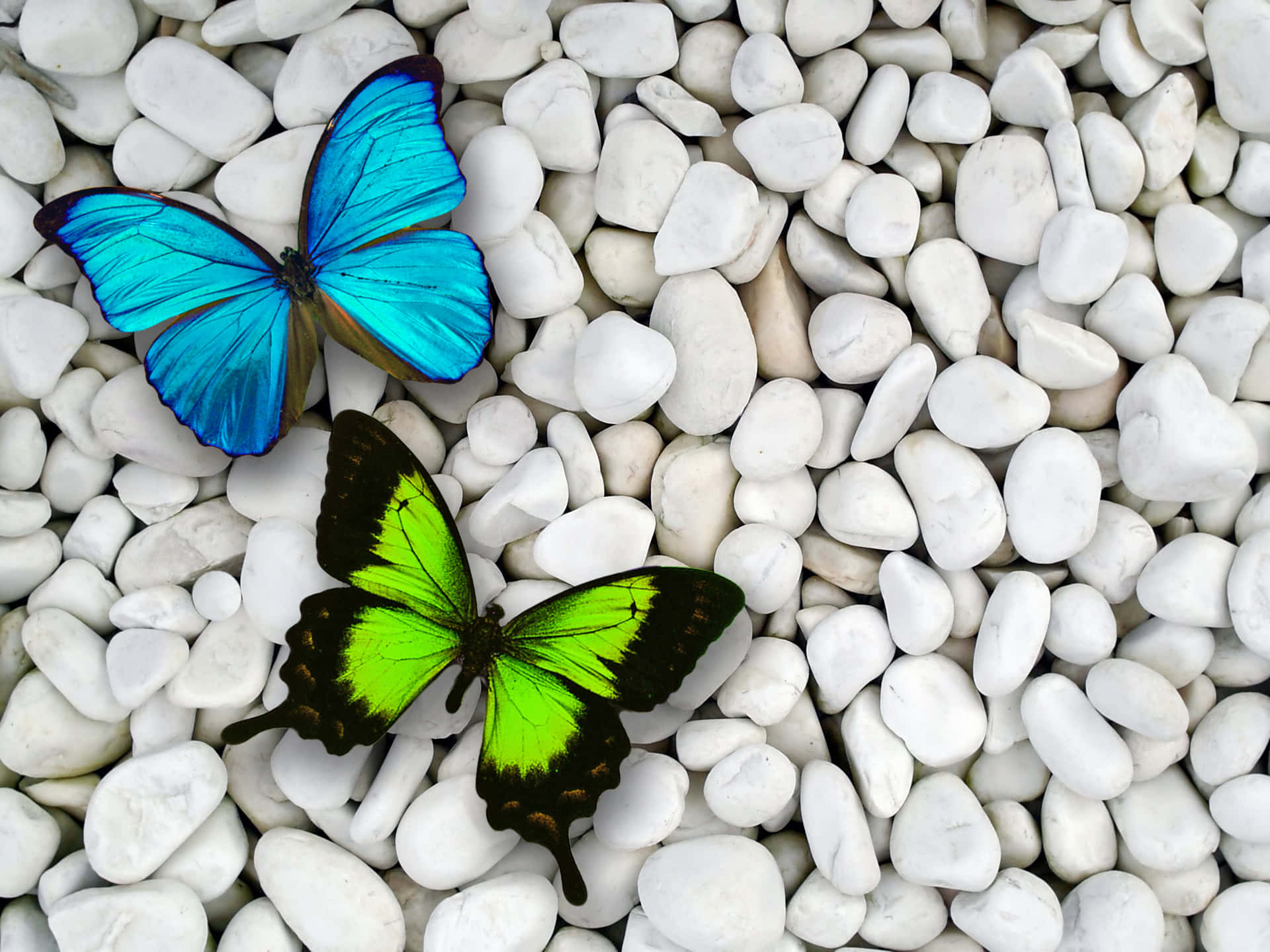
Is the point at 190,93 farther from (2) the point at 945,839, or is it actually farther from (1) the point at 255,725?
(2) the point at 945,839

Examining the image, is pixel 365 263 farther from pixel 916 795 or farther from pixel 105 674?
pixel 916 795

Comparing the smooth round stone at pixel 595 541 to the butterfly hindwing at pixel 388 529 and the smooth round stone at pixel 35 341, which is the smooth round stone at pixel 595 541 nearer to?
the butterfly hindwing at pixel 388 529

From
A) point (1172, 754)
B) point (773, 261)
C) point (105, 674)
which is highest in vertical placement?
point (773, 261)

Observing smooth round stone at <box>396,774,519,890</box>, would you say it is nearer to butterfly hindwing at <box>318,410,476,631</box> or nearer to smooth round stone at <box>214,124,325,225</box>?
butterfly hindwing at <box>318,410,476,631</box>

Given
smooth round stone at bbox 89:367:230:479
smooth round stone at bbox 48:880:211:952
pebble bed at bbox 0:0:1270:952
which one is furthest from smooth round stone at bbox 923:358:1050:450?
smooth round stone at bbox 48:880:211:952

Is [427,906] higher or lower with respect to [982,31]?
lower

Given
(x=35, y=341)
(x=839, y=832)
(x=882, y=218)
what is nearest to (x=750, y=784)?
(x=839, y=832)

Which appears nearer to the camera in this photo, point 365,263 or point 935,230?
point 365,263

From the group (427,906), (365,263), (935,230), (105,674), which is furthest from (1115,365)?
(105,674)
